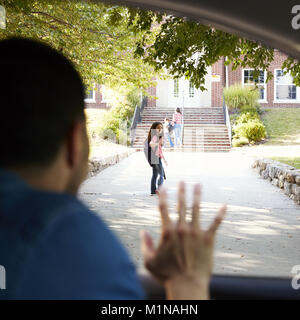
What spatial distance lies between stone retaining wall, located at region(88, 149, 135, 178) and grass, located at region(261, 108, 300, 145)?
8.59 metres

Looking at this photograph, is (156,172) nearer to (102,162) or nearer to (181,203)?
(102,162)

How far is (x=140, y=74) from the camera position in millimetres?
12930

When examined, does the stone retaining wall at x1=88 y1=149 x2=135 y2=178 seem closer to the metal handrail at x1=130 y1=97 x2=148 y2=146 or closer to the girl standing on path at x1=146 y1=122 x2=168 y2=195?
the girl standing on path at x1=146 y1=122 x2=168 y2=195

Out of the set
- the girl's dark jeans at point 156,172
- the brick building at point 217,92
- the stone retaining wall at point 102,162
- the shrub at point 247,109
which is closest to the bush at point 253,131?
the shrub at point 247,109

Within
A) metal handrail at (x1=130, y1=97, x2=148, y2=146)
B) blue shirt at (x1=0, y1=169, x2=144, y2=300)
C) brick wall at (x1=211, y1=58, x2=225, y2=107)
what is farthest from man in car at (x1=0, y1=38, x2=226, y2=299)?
brick wall at (x1=211, y1=58, x2=225, y2=107)

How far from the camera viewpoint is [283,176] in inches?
456

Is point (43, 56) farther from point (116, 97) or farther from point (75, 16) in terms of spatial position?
point (116, 97)

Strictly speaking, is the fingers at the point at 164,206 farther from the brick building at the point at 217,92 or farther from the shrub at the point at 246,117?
the brick building at the point at 217,92

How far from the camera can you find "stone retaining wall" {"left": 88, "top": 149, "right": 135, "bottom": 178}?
48.4 feet

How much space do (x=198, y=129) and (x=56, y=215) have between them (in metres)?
25.7

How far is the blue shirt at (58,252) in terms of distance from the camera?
0.81 m

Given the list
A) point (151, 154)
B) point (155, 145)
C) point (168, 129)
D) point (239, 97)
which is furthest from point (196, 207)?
point (239, 97)

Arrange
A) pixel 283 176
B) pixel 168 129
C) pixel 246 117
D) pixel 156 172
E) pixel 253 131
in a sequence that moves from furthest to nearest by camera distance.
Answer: pixel 246 117, pixel 168 129, pixel 253 131, pixel 283 176, pixel 156 172

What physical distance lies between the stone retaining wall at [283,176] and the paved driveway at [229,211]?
201mm
